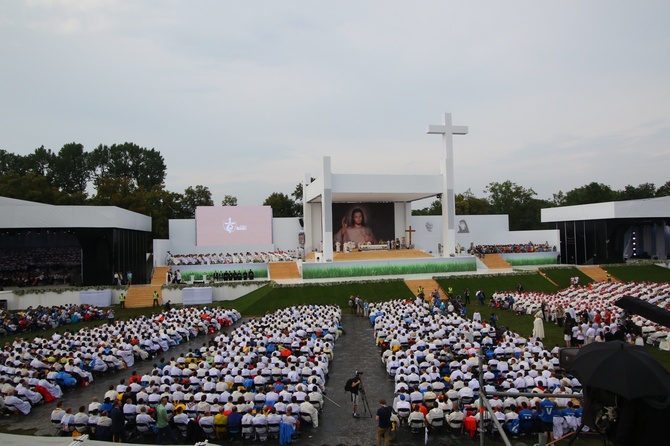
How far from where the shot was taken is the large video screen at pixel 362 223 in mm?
42000

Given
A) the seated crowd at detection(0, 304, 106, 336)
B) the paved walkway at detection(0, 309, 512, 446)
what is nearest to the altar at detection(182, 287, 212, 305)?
the seated crowd at detection(0, 304, 106, 336)

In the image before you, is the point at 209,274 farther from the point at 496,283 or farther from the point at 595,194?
the point at 595,194

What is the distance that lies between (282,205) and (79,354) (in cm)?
4211

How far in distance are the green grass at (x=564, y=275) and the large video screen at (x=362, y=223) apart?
47.3 ft

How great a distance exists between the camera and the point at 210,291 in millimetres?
27250

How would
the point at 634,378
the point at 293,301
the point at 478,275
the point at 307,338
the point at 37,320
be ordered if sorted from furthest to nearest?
the point at 478,275 < the point at 293,301 < the point at 37,320 < the point at 307,338 < the point at 634,378

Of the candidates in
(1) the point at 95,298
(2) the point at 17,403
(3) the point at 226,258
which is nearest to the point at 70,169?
(3) the point at 226,258

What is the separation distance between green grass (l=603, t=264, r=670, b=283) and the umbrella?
32645 millimetres

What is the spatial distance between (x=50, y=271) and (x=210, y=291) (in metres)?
16.5

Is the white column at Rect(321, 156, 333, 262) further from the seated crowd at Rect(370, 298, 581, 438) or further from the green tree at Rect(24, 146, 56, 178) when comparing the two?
the green tree at Rect(24, 146, 56, 178)

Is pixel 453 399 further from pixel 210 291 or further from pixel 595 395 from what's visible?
pixel 210 291

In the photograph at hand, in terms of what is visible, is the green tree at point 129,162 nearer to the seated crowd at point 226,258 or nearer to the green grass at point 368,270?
the seated crowd at point 226,258

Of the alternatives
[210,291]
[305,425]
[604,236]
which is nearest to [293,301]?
[210,291]

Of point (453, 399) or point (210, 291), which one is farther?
point (210, 291)
